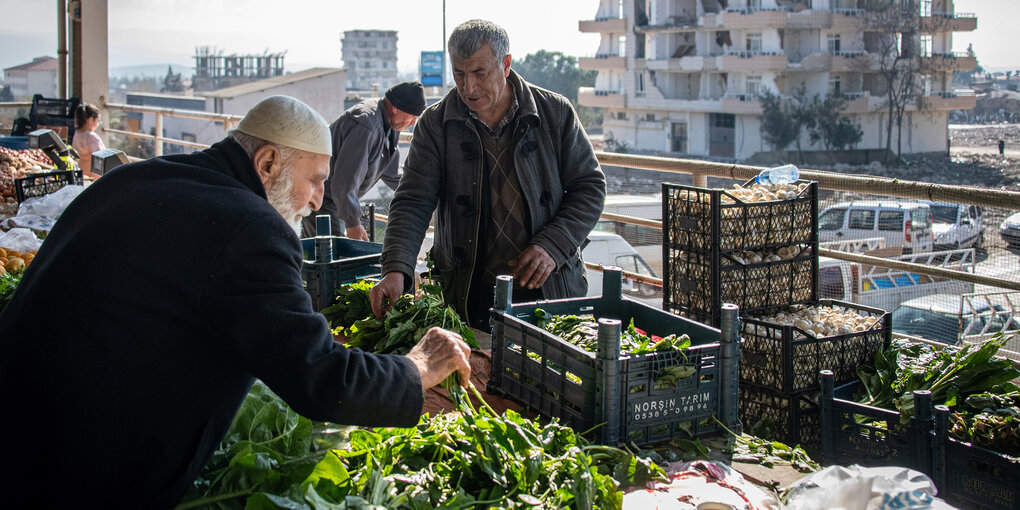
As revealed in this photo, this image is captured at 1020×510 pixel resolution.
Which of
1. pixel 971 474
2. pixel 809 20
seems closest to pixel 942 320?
pixel 971 474

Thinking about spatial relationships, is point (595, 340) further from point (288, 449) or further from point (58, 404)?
point (58, 404)

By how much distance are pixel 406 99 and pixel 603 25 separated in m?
54.8

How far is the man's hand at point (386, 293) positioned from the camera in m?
2.98

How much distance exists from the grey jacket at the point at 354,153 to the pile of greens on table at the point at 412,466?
2629mm

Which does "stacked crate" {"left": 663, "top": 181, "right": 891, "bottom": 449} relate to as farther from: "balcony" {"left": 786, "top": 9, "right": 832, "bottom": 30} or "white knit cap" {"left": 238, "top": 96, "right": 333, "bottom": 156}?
"balcony" {"left": 786, "top": 9, "right": 832, "bottom": 30}

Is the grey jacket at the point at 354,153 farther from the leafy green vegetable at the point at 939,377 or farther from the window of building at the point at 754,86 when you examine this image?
the window of building at the point at 754,86

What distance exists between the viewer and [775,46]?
4997 centimetres

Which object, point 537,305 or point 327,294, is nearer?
point 537,305

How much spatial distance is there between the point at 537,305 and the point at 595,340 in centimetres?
37

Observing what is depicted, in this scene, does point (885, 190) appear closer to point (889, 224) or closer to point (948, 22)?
point (889, 224)

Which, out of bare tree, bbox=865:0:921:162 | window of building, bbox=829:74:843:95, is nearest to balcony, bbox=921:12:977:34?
bare tree, bbox=865:0:921:162

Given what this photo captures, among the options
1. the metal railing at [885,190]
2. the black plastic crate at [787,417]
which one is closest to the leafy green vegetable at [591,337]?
the black plastic crate at [787,417]

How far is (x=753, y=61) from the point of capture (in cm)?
Answer: 5025

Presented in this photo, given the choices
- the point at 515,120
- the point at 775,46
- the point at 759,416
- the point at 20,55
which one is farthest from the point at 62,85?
the point at 775,46
